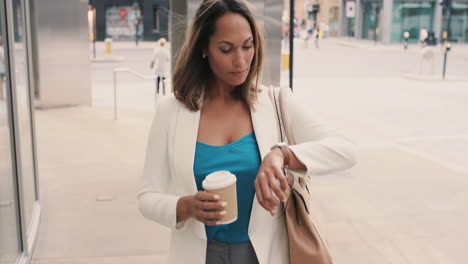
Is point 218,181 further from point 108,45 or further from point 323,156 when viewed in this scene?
point 108,45

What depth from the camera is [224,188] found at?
150 cm

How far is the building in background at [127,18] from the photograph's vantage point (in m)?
38.5

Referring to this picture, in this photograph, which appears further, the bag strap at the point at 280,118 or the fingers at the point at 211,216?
the bag strap at the point at 280,118

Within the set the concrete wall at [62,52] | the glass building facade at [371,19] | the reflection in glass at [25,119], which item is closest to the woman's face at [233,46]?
the reflection in glass at [25,119]

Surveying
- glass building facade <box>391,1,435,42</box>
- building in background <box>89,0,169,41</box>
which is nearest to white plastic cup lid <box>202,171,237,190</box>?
building in background <box>89,0,169,41</box>

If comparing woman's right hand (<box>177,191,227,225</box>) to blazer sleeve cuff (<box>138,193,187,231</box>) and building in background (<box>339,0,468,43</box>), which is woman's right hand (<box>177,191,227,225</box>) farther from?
building in background (<box>339,0,468,43</box>)

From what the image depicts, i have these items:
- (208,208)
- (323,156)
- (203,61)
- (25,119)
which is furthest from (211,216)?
(25,119)

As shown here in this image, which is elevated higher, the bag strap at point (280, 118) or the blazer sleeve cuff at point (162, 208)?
the bag strap at point (280, 118)

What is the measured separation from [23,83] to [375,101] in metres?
10.6

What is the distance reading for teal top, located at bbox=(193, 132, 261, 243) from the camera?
1.76m

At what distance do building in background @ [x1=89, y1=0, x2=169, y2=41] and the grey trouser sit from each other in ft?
122

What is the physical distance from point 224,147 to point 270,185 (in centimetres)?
32

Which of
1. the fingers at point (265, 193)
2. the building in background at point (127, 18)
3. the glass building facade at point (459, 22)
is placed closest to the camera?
the fingers at point (265, 193)

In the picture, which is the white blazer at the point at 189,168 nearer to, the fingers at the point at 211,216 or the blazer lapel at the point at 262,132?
the blazer lapel at the point at 262,132
